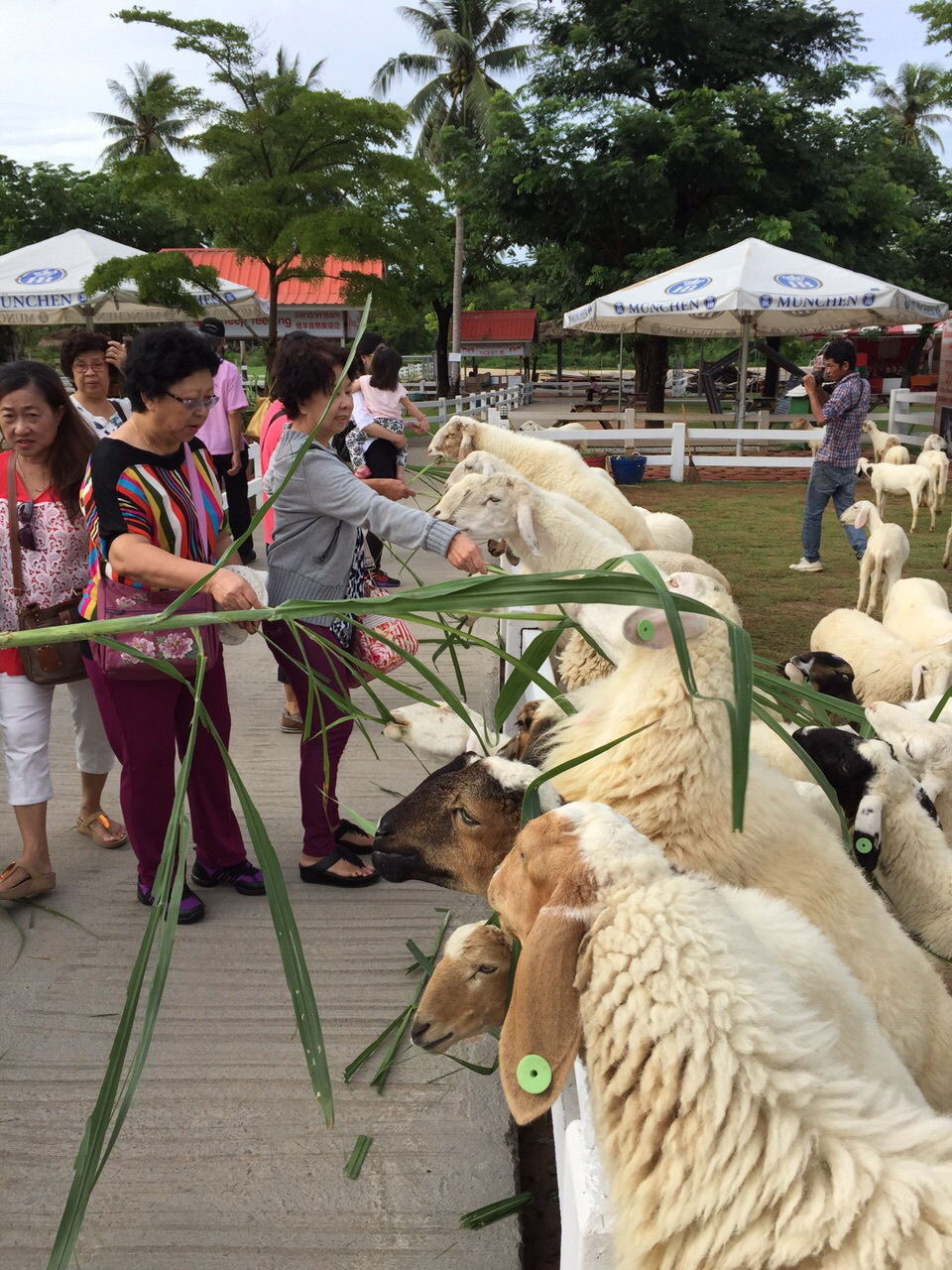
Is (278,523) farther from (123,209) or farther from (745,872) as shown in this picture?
(123,209)

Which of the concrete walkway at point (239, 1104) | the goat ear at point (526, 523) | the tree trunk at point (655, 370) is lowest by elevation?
the concrete walkway at point (239, 1104)

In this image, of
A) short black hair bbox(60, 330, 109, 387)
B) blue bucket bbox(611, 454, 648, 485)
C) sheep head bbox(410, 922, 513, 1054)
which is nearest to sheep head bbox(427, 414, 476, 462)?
short black hair bbox(60, 330, 109, 387)

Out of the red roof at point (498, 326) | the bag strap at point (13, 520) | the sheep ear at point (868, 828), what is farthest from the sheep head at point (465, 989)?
the red roof at point (498, 326)

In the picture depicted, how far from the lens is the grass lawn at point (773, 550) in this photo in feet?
26.4

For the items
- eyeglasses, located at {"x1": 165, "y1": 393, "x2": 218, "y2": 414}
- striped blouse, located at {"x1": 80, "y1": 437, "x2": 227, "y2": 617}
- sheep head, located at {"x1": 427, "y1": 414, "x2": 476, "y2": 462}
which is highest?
eyeglasses, located at {"x1": 165, "y1": 393, "x2": 218, "y2": 414}

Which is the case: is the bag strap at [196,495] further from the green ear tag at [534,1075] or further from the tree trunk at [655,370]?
the tree trunk at [655,370]

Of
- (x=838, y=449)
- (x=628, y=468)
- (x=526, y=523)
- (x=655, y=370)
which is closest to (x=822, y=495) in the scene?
(x=838, y=449)

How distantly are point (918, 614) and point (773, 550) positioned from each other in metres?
5.40

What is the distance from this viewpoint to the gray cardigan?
3348 mm

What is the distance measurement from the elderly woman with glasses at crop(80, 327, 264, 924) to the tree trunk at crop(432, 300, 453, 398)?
126 feet

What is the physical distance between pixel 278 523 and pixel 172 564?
0.74 metres

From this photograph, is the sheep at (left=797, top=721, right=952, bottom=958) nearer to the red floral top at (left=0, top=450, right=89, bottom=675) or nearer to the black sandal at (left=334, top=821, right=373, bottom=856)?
the black sandal at (left=334, top=821, right=373, bottom=856)

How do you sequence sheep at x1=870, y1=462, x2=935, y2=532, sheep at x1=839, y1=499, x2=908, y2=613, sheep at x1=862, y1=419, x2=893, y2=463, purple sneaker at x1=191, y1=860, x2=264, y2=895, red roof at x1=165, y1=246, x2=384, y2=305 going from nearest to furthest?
→ purple sneaker at x1=191, y1=860, x2=264, y2=895 < sheep at x1=839, y1=499, x2=908, y2=613 < sheep at x1=870, y1=462, x2=935, y2=532 < sheep at x1=862, y1=419, x2=893, y2=463 < red roof at x1=165, y1=246, x2=384, y2=305

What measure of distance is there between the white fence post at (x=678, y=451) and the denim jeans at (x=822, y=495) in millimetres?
7664
